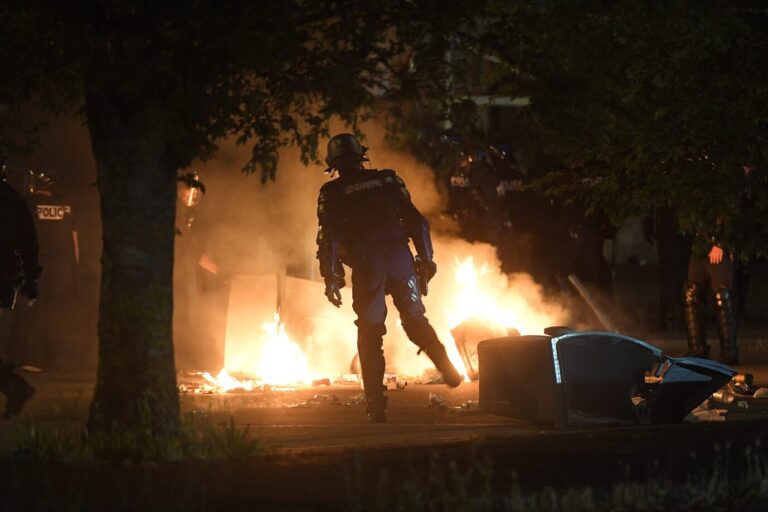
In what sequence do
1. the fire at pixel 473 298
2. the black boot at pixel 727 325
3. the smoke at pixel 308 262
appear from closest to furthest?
the smoke at pixel 308 262, the fire at pixel 473 298, the black boot at pixel 727 325

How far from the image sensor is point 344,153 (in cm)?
1112

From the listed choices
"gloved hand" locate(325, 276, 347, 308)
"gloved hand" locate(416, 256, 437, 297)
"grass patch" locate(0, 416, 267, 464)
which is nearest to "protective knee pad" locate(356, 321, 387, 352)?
"gloved hand" locate(325, 276, 347, 308)

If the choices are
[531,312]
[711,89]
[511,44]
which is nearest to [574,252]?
[531,312]

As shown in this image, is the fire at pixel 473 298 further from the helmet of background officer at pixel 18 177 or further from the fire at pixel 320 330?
the helmet of background officer at pixel 18 177

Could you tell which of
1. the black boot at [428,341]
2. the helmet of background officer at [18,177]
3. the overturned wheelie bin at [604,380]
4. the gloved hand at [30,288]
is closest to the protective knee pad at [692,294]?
the black boot at [428,341]

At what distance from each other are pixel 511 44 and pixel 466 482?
8.36 ft

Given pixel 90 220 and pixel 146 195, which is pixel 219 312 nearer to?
pixel 90 220

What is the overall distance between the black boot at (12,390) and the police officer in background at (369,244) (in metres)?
2.16

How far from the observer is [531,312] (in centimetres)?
1620

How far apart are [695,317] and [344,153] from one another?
20.5 ft

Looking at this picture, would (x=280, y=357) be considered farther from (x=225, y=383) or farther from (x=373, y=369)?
(x=373, y=369)

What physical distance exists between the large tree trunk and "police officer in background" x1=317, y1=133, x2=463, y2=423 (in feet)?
7.22

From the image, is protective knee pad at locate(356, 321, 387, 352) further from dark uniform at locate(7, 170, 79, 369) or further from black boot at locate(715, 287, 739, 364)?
black boot at locate(715, 287, 739, 364)

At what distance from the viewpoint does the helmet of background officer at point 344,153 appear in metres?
11.1
